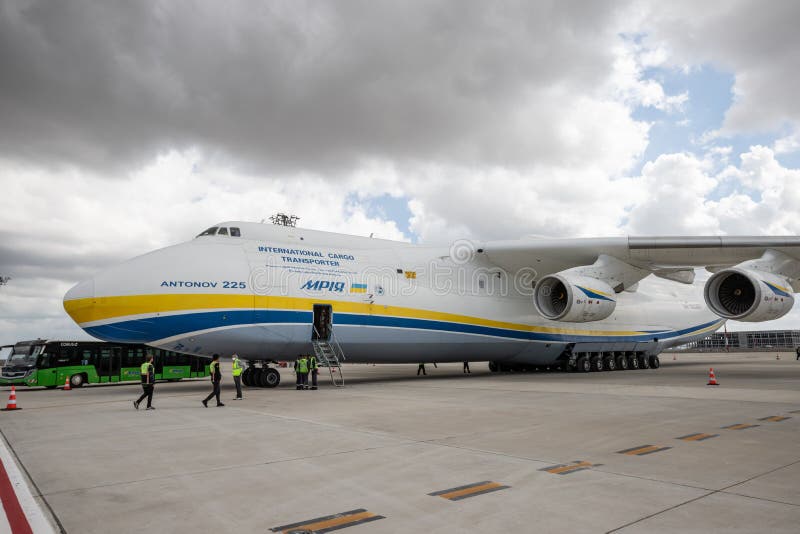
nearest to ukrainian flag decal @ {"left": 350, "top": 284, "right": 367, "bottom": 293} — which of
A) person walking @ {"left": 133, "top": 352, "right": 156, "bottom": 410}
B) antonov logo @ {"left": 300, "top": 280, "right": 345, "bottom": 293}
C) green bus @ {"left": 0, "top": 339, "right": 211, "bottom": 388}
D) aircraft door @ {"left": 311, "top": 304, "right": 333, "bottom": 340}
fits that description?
antonov logo @ {"left": 300, "top": 280, "right": 345, "bottom": 293}

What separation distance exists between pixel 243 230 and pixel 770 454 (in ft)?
41.0

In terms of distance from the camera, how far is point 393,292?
52.0 feet

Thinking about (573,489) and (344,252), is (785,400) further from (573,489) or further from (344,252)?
(344,252)

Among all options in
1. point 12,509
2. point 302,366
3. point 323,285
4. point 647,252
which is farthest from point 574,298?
point 12,509

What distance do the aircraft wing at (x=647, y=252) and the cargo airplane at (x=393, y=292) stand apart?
4 centimetres

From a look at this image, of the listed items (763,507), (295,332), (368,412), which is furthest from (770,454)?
(295,332)

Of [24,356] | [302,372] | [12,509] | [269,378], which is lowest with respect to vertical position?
[12,509]

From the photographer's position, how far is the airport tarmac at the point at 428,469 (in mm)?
3518

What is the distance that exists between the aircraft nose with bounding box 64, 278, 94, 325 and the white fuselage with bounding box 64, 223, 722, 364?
0.03 m

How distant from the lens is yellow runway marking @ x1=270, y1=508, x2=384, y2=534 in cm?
338

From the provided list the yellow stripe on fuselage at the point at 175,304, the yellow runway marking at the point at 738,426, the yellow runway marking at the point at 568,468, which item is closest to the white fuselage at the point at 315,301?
the yellow stripe on fuselage at the point at 175,304

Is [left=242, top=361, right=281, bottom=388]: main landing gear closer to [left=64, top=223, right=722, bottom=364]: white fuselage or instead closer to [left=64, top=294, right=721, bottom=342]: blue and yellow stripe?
[left=64, top=223, right=722, bottom=364]: white fuselage

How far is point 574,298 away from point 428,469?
11.4 m

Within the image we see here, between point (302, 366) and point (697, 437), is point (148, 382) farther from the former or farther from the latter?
point (697, 437)
